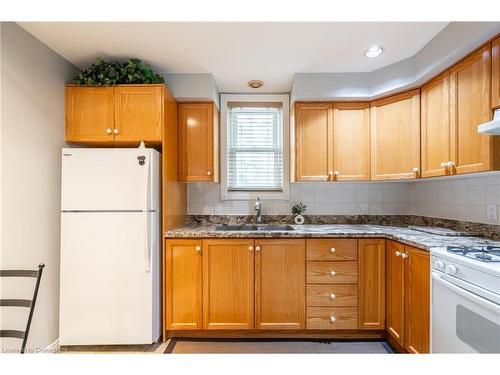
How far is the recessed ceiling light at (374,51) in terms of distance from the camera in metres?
1.97

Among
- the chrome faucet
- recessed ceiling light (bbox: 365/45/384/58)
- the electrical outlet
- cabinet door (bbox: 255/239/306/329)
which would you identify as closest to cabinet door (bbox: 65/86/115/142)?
the chrome faucet

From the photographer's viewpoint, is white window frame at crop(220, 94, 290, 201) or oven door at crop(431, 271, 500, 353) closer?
oven door at crop(431, 271, 500, 353)

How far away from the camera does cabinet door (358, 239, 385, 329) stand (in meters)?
2.10

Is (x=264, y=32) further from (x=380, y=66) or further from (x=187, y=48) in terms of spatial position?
(x=380, y=66)

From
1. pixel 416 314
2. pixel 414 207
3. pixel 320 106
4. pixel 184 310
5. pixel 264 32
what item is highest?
pixel 264 32

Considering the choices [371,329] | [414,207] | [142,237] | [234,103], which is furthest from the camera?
[234,103]

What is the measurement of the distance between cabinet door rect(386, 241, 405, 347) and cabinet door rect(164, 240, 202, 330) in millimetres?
1569

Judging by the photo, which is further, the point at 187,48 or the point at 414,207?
the point at 414,207

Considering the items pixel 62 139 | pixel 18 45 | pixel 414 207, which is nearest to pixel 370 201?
pixel 414 207

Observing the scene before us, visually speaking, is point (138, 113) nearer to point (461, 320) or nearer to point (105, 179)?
point (105, 179)

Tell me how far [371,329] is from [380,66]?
2.30 metres

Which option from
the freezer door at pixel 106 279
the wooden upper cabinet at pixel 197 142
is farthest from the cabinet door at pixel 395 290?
the freezer door at pixel 106 279

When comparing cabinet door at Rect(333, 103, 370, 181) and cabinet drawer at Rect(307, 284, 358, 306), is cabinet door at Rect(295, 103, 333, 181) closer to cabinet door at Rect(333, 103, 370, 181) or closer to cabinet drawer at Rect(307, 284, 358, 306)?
cabinet door at Rect(333, 103, 370, 181)

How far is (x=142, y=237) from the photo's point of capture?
1.96 meters
